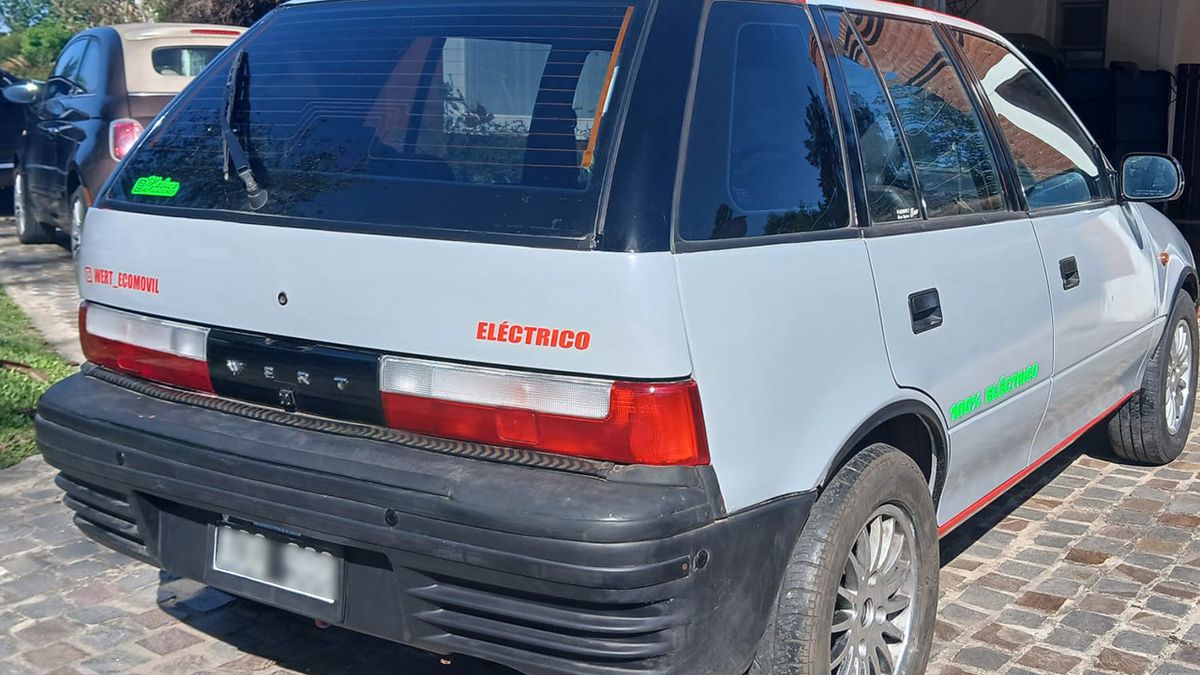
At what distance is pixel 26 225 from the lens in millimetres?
10570

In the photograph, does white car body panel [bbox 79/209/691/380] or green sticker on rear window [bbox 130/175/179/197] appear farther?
green sticker on rear window [bbox 130/175/179/197]

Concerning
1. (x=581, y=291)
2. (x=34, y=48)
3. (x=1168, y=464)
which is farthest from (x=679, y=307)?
(x=34, y=48)

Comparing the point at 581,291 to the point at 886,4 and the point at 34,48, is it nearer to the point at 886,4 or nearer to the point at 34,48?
the point at 886,4

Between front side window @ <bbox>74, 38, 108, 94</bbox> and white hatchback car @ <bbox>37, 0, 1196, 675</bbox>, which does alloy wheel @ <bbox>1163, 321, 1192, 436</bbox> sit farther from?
front side window @ <bbox>74, 38, 108, 94</bbox>

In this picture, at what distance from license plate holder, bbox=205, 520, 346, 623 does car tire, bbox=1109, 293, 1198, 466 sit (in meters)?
3.84

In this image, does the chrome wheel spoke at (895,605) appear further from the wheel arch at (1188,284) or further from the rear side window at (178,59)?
the rear side window at (178,59)

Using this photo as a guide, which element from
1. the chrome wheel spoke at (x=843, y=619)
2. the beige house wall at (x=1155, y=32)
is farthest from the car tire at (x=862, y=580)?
the beige house wall at (x=1155, y=32)

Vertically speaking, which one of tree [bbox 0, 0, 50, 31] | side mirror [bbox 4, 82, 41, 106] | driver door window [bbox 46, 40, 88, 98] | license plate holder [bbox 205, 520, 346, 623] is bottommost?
license plate holder [bbox 205, 520, 346, 623]

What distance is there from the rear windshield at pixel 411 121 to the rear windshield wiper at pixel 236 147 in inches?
0.7

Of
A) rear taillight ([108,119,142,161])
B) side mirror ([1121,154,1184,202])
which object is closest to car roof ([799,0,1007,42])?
side mirror ([1121,154,1184,202])

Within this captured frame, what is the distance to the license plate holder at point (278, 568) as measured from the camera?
268cm

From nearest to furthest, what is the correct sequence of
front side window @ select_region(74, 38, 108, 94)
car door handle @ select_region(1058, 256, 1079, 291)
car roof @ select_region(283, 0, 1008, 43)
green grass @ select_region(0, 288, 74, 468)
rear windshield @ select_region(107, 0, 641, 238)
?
1. rear windshield @ select_region(107, 0, 641, 238)
2. car roof @ select_region(283, 0, 1008, 43)
3. car door handle @ select_region(1058, 256, 1079, 291)
4. green grass @ select_region(0, 288, 74, 468)
5. front side window @ select_region(74, 38, 108, 94)

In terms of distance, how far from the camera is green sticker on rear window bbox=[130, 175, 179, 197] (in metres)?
3.15

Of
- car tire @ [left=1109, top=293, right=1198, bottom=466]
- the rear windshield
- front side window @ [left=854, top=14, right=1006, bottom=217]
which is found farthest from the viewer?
→ car tire @ [left=1109, top=293, right=1198, bottom=466]
